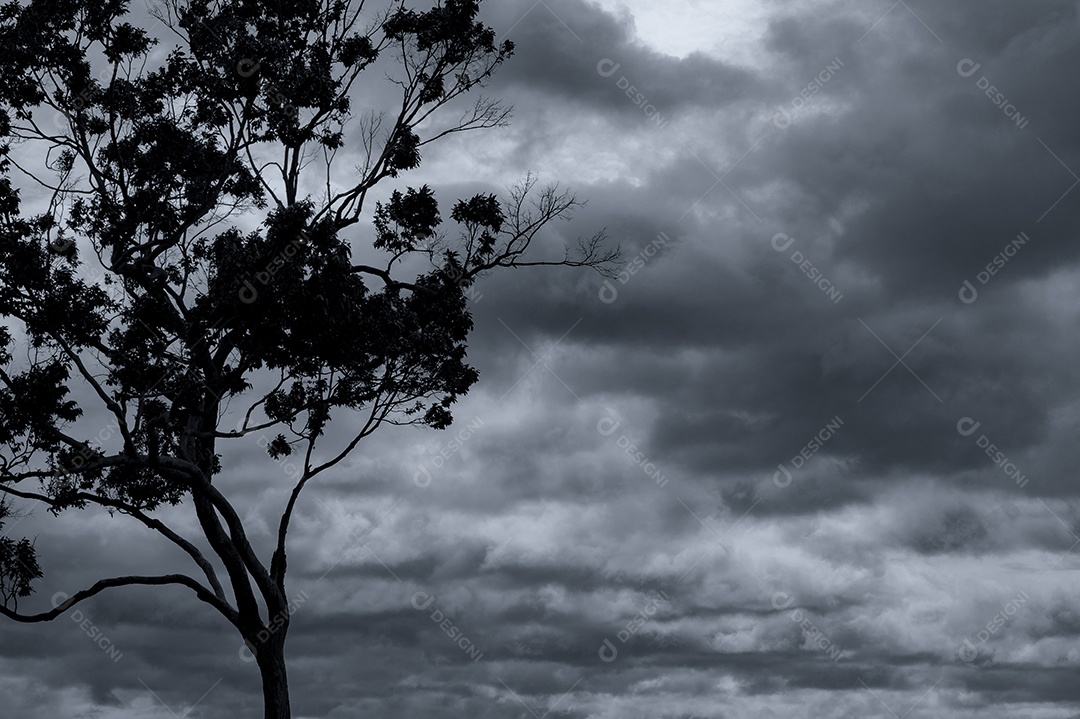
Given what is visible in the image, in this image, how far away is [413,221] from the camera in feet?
74.2

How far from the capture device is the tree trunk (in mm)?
21094

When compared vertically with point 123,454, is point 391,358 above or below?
above

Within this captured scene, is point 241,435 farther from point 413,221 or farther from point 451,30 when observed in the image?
point 451,30

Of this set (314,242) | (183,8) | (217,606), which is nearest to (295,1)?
(183,8)

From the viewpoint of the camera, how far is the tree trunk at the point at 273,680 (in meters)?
21.1

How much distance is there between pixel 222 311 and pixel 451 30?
7.82 meters

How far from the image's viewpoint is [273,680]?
2116 centimetres

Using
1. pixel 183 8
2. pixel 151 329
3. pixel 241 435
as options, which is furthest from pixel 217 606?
pixel 183 8

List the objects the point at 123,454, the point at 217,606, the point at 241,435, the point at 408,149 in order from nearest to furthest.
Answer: the point at 123,454 < the point at 241,435 < the point at 217,606 < the point at 408,149

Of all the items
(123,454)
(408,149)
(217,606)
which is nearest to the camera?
(123,454)

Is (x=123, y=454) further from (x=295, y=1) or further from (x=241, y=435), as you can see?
(x=295, y=1)

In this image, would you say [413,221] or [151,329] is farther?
[413,221]

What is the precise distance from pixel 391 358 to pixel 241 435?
120 inches

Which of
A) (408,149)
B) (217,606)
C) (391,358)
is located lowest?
(217,606)
